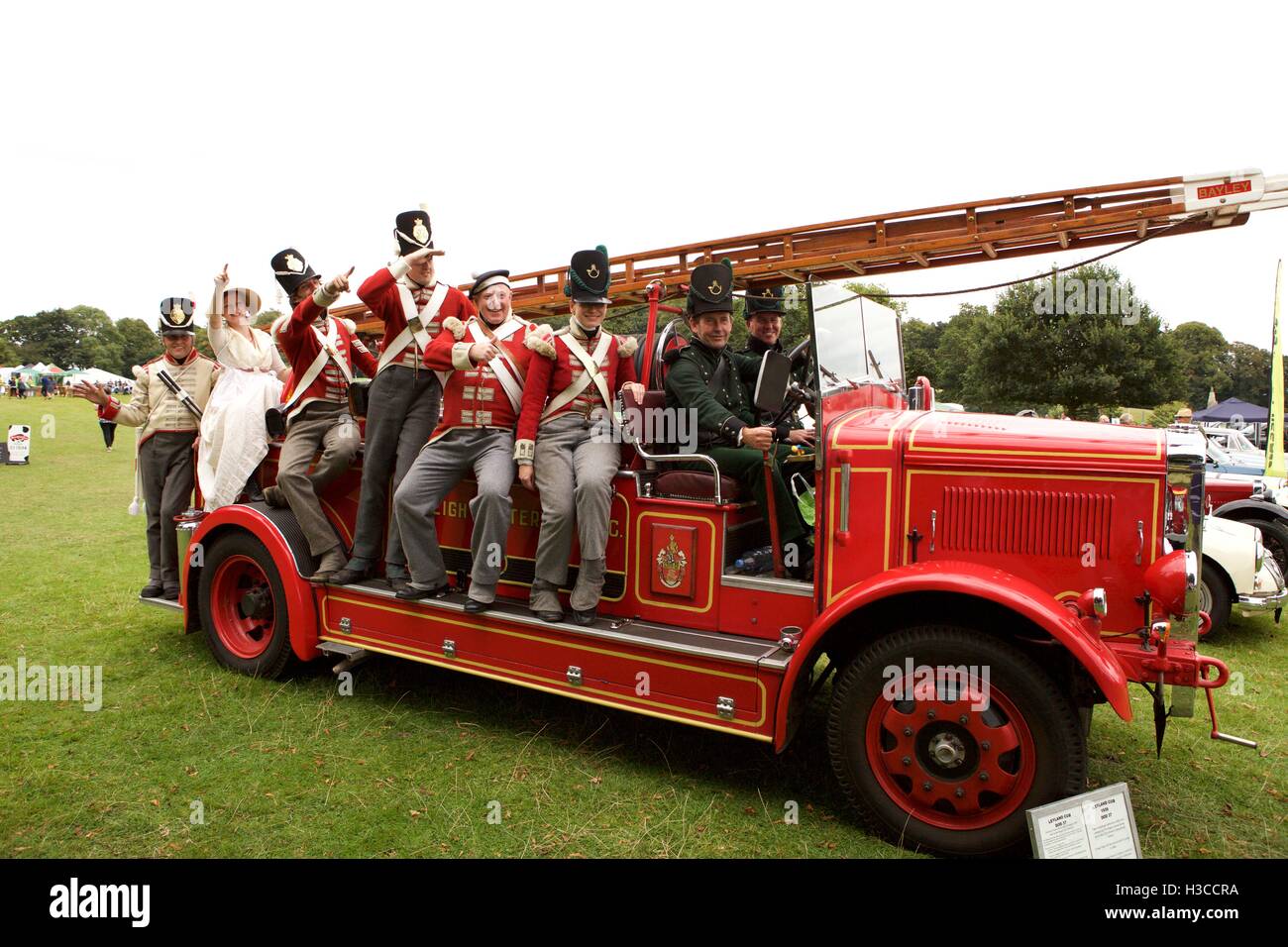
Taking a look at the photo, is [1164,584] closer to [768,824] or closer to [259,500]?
[768,824]

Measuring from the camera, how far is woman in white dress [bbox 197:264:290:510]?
222 inches

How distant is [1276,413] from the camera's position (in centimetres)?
1155

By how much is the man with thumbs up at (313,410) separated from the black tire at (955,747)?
3.31m

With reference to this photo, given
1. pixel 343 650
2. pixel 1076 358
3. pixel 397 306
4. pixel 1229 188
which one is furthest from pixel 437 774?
pixel 1076 358

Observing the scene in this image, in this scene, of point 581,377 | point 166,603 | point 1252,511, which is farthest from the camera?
point 1252,511

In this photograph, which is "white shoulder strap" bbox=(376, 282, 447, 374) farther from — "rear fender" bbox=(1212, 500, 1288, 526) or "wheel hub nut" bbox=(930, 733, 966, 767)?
"rear fender" bbox=(1212, 500, 1288, 526)

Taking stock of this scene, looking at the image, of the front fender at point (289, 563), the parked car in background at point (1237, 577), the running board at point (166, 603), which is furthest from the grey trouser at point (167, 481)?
the parked car in background at point (1237, 577)

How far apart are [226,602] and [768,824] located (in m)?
4.07

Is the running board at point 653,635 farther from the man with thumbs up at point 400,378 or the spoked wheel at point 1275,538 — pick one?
the spoked wheel at point 1275,538

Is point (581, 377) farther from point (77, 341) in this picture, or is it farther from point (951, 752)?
point (77, 341)

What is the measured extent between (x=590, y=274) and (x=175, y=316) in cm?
361

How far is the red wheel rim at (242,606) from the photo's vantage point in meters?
5.52

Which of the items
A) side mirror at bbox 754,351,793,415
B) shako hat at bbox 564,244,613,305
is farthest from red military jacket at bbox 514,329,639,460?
side mirror at bbox 754,351,793,415
